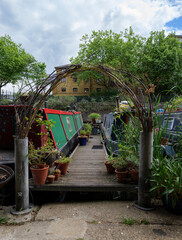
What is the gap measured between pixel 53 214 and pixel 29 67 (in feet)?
74.2

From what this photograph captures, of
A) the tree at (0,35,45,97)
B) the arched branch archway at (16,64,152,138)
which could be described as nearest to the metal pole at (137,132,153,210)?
the arched branch archway at (16,64,152,138)

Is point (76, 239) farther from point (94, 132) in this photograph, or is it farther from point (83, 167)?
point (94, 132)

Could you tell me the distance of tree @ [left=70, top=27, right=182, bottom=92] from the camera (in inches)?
742

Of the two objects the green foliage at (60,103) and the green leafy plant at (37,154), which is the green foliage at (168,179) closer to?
the green leafy plant at (37,154)

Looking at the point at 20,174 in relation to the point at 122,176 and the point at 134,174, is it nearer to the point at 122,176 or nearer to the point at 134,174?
the point at 122,176

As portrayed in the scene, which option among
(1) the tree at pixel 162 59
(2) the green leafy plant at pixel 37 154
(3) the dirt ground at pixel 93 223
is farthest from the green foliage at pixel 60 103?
(3) the dirt ground at pixel 93 223

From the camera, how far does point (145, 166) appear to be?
233 centimetres

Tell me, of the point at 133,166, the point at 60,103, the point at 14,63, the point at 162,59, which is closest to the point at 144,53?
the point at 162,59

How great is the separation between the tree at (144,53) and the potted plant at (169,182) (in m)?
15.8

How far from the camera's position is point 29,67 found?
22062 millimetres

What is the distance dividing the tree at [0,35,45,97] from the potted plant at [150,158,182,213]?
61.6 ft

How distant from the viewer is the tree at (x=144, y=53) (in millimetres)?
18844

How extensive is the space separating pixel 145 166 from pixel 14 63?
68.9 ft

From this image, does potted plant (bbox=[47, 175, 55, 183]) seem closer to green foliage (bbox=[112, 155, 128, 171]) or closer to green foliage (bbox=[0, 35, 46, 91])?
green foliage (bbox=[112, 155, 128, 171])
